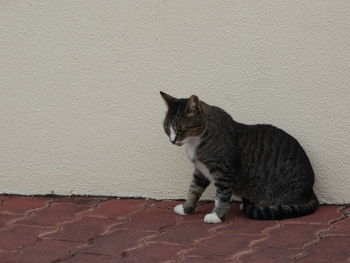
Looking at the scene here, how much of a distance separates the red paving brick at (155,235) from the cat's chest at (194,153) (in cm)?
34

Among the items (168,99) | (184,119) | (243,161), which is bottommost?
(243,161)

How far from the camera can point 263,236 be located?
471 cm

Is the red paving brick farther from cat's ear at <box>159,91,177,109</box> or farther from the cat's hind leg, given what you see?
cat's ear at <box>159,91,177,109</box>

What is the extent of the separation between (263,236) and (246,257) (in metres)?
0.42

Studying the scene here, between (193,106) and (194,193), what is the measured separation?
718 millimetres

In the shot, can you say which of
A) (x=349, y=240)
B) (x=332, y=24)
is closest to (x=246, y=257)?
(x=349, y=240)

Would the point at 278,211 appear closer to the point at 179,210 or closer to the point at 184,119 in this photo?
the point at 179,210

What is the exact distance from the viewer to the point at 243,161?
17.3 ft

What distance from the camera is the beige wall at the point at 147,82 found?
17.3 ft

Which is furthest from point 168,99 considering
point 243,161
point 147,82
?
point 243,161

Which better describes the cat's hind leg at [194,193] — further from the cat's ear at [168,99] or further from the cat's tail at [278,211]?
the cat's ear at [168,99]

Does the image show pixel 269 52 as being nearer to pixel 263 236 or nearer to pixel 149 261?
pixel 263 236

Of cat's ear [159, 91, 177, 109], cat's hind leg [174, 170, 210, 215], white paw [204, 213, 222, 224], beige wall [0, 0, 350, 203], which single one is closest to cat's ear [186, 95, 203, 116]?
cat's ear [159, 91, 177, 109]

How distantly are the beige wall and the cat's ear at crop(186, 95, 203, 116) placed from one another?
1.37ft
